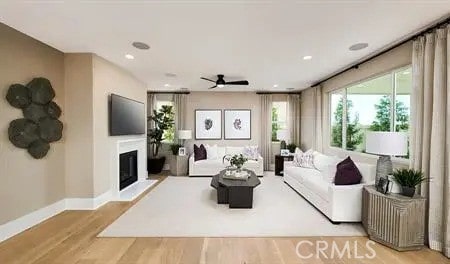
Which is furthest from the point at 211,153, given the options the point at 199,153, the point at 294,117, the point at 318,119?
the point at 318,119

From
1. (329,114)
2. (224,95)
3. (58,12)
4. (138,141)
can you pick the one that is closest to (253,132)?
(224,95)

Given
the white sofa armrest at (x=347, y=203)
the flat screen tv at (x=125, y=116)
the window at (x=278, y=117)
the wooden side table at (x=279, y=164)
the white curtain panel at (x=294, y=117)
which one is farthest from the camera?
the window at (x=278, y=117)

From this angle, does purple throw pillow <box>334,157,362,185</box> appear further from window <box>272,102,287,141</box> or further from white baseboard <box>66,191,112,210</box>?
window <box>272,102,287,141</box>

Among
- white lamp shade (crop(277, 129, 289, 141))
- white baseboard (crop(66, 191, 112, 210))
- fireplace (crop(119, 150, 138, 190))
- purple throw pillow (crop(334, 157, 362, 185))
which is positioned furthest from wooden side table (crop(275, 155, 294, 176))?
white baseboard (crop(66, 191, 112, 210))

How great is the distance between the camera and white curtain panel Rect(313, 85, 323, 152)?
22.3ft

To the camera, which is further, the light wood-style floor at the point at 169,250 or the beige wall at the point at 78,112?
the beige wall at the point at 78,112

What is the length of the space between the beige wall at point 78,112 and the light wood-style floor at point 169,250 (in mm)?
1261

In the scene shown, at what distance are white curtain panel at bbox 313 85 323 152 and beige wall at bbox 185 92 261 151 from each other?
203cm

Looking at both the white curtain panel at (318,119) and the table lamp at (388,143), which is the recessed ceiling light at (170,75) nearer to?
the white curtain panel at (318,119)

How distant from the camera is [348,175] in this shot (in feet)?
12.8

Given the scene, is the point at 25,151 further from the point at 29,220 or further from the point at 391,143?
the point at 391,143

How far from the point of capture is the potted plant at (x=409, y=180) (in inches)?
119

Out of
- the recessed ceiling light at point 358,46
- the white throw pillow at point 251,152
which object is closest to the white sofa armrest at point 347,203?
the recessed ceiling light at point 358,46

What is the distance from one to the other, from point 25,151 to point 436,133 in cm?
528
